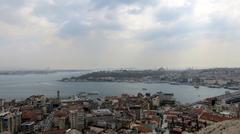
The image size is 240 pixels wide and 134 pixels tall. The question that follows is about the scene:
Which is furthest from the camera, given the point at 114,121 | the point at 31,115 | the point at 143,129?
the point at 31,115

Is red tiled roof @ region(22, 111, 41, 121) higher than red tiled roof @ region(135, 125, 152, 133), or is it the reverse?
red tiled roof @ region(135, 125, 152, 133)

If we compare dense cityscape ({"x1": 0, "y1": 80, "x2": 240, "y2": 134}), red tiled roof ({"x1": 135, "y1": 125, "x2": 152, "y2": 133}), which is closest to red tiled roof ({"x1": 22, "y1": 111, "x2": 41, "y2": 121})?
dense cityscape ({"x1": 0, "y1": 80, "x2": 240, "y2": 134})

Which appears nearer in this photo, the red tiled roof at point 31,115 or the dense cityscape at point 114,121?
the dense cityscape at point 114,121

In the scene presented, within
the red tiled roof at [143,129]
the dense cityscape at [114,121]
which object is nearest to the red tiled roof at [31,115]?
the dense cityscape at [114,121]

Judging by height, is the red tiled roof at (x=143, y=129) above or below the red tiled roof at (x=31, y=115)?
above

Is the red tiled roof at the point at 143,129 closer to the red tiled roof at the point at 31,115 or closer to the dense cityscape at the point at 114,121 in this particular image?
the dense cityscape at the point at 114,121

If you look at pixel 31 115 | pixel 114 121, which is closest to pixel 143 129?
pixel 114 121

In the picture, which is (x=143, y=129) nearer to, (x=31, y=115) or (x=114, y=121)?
(x=114, y=121)

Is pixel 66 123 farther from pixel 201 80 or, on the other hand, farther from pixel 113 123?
pixel 201 80

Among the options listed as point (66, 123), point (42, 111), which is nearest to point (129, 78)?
point (42, 111)

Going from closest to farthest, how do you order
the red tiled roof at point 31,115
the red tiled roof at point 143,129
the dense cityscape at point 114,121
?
the red tiled roof at point 143,129 → the dense cityscape at point 114,121 → the red tiled roof at point 31,115

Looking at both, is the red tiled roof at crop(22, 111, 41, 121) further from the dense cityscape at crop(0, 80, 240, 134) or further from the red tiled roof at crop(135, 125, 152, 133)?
the red tiled roof at crop(135, 125, 152, 133)
